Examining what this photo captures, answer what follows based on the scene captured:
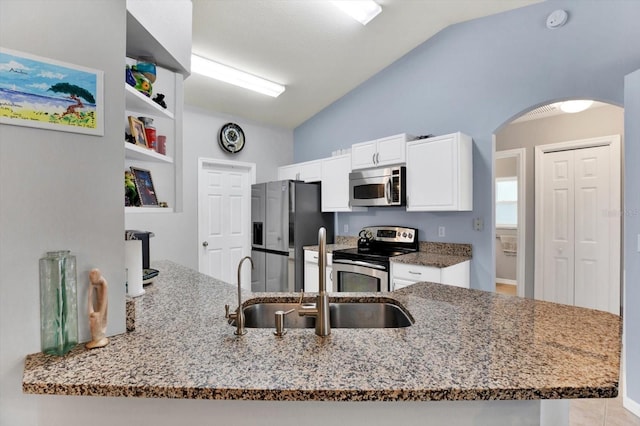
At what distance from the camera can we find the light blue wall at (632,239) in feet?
6.75

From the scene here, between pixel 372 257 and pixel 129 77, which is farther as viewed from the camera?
pixel 372 257

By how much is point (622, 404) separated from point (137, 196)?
3322mm

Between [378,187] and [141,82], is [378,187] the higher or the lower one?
the lower one

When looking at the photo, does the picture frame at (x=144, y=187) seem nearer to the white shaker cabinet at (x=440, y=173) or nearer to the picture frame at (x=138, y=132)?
the picture frame at (x=138, y=132)

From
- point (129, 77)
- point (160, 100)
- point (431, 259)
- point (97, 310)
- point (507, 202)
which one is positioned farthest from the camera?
point (507, 202)

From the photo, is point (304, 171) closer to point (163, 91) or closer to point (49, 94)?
point (163, 91)

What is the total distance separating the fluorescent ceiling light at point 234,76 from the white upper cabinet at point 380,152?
1225 millimetres

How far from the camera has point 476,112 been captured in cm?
305

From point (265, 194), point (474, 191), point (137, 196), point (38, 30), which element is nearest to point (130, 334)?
point (137, 196)

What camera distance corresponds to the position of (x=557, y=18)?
8.45ft

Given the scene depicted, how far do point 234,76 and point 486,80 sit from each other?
2553 millimetres

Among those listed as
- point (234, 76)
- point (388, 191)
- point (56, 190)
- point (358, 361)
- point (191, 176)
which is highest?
point (234, 76)

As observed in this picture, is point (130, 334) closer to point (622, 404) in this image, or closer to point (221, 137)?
point (622, 404)

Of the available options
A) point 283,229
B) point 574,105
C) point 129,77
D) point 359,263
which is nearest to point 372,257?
point 359,263
